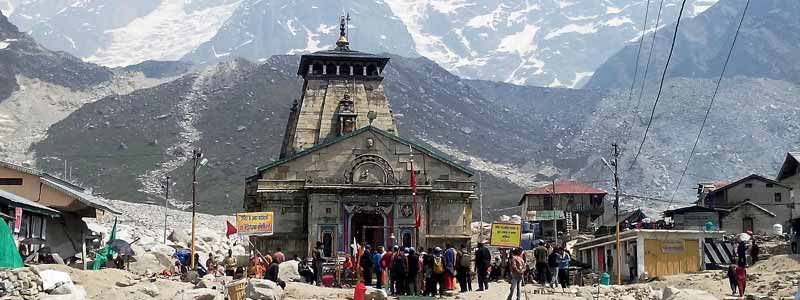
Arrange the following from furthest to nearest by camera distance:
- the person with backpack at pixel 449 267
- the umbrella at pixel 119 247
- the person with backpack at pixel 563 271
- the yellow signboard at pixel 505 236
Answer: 1. the umbrella at pixel 119 247
2. the yellow signboard at pixel 505 236
3. the person with backpack at pixel 563 271
4. the person with backpack at pixel 449 267

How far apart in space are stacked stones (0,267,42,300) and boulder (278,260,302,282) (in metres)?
11.0

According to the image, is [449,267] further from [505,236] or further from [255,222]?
[255,222]

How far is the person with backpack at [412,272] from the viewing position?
3039 cm

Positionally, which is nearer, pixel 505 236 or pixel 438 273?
pixel 438 273

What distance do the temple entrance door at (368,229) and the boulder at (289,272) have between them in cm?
1455

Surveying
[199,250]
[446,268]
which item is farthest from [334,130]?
[446,268]

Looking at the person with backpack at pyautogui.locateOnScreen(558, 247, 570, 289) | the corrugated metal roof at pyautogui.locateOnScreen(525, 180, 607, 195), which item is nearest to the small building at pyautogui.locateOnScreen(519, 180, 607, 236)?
the corrugated metal roof at pyautogui.locateOnScreen(525, 180, 607, 195)

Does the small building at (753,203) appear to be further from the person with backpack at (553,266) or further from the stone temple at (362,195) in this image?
the person with backpack at (553,266)

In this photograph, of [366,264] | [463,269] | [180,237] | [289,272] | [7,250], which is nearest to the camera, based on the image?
[7,250]

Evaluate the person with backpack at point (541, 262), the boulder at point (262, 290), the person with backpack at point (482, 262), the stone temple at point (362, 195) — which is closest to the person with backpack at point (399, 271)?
the person with backpack at point (482, 262)

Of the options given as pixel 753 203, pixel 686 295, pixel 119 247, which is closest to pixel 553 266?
pixel 686 295

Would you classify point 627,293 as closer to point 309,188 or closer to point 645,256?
point 645,256

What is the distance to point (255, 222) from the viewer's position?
40.1 m

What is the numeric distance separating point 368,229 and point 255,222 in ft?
43.6
